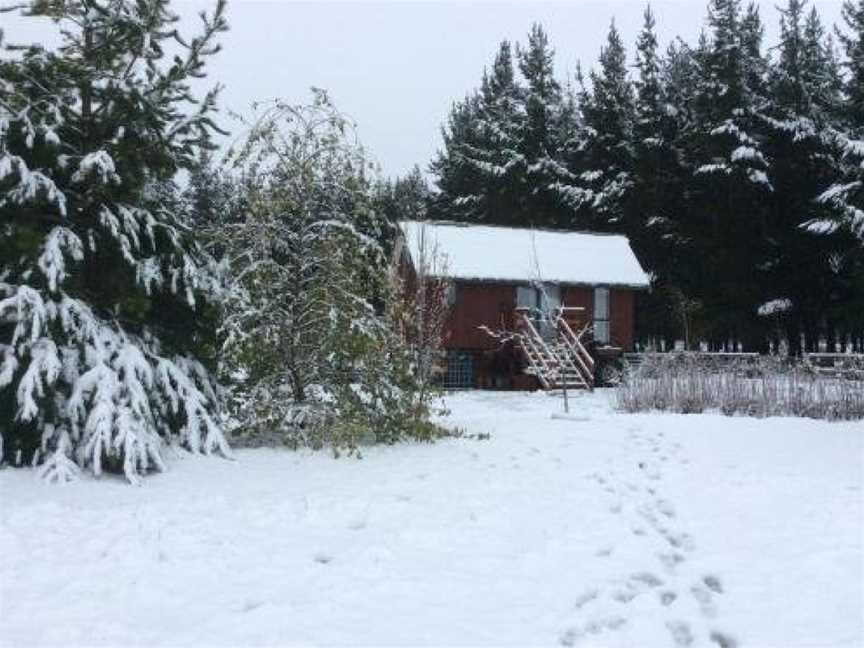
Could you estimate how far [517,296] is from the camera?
82.2ft

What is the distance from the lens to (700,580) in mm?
5148

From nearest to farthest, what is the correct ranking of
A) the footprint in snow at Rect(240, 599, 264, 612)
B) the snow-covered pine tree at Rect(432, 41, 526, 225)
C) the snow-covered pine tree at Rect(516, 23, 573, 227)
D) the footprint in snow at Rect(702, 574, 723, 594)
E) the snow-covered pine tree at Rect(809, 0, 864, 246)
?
the footprint in snow at Rect(240, 599, 264, 612) → the footprint in snow at Rect(702, 574, 723, 594) → the snow-covered pine tree at Rect(809, 0, 864, 246) → the snow-covered pine tree at Rect(516, 23, 573, 227) → the snow-covered pine tree at Rect(432, 41, 526, 225)

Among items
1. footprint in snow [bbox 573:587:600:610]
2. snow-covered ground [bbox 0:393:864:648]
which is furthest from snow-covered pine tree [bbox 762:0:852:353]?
footprint in snow [bbox 573:587:600:610]

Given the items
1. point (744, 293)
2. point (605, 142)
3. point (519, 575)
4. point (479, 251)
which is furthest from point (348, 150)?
point (605, 142)

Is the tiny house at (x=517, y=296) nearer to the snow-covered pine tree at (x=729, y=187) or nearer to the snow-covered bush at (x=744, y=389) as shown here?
the snow-covered pine tree at (x=729, y=187)

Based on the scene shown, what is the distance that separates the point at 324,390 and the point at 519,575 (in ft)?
17.3

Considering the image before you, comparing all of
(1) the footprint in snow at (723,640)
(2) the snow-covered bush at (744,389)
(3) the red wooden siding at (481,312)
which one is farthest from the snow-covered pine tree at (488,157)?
(1) the footprint in snow at (723,640)

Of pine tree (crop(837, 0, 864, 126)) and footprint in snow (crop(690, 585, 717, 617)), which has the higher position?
pine tree (crop(837, 0, 864, 126))

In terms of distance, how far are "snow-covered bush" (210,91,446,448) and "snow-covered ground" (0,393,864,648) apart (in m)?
0.86

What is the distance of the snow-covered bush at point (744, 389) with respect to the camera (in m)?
13.4

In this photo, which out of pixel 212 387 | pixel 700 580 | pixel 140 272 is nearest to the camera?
pixel 700 580

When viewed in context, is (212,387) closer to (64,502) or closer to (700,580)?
(64,502)

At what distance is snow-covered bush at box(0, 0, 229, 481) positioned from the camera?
734 centimetres

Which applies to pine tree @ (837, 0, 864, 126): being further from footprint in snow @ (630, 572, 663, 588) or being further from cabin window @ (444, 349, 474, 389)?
footprint in snow @ (630, 572, 663, 588)
